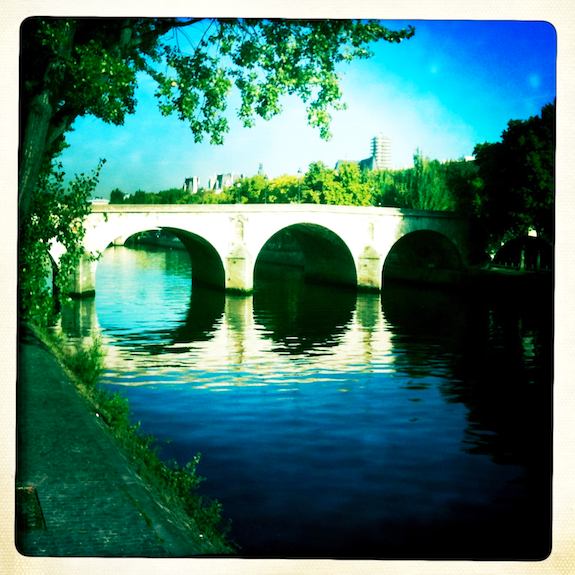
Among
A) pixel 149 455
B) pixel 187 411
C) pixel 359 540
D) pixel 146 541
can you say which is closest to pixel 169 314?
pixel 187 411

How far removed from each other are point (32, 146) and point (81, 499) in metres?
1.87

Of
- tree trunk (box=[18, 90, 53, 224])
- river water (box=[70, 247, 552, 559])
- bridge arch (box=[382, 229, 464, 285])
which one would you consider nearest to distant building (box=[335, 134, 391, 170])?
river water (box=[70, 247, 552, 559])

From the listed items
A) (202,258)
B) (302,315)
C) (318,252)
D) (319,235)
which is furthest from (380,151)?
(318,252)

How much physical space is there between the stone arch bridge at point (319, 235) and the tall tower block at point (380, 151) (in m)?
7.27

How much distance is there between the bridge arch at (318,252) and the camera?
17.4 m

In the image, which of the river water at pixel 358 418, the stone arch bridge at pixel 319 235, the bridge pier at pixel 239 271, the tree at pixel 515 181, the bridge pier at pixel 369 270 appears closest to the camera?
the river water at pixel 358 418

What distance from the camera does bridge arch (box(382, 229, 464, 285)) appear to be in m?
14.4

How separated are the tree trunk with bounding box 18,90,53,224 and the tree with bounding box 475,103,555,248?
18.6ft

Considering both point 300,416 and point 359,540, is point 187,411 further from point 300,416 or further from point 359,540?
point 359,540

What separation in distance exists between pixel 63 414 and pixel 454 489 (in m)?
2.41

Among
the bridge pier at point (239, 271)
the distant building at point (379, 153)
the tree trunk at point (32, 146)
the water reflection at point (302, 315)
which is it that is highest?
the distant building at point (379, 153)

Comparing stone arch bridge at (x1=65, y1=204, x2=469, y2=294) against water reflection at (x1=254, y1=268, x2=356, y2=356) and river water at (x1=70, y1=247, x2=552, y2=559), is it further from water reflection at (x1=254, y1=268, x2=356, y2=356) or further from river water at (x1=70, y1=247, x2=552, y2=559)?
river water at (x1=70, y1=247, x2=552, y2=559)

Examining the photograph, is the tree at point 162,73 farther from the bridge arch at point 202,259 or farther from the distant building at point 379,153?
the bridge arch at point 202,259

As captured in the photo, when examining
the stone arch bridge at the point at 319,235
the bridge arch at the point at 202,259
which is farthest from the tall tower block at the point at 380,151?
the bridge arch at the point at 202,259
